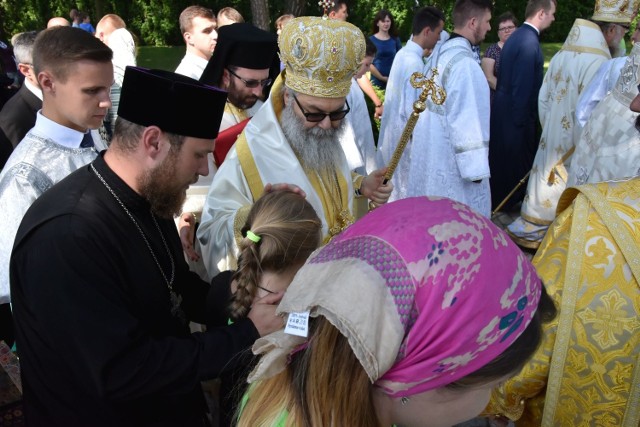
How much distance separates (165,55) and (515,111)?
1703 cm

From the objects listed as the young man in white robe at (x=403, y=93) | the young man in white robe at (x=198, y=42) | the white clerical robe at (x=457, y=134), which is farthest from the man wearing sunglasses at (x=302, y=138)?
the young man in white robe at (x=403, y=93)

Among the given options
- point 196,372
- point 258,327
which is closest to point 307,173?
point 258,327

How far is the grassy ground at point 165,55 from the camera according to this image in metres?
19.0

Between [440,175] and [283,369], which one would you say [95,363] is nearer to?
[283,369]

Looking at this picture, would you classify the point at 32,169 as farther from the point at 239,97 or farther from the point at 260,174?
the point at 239,97

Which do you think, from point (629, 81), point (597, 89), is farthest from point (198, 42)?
point (629, 81)

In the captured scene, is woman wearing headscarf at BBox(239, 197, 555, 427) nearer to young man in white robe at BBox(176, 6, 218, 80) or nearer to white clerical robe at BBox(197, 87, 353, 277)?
white clerical robe at BBox(197, 87, 353, 277)

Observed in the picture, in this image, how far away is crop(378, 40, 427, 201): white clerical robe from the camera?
216 inches

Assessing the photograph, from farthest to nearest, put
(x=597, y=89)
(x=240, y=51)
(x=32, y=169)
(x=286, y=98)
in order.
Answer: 1. (x=597, y=89)
2. (x=240, y=51)
3. (x=286, y=98)
4. (x=32, y=169)

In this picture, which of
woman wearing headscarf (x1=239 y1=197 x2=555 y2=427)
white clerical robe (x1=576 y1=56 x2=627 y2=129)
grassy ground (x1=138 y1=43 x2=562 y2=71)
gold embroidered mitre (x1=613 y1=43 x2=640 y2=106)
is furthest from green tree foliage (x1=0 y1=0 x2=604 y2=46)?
woman wearing headscarf (x1=239 y1=197 x2=555 y2=427)

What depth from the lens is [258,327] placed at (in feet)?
6.01

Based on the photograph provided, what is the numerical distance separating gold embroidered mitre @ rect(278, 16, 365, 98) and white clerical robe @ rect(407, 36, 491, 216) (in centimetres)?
185

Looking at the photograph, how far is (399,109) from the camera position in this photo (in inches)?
222

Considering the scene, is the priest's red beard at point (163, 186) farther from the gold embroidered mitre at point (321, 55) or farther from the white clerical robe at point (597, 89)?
the white clerical robe at point (597, 89)
